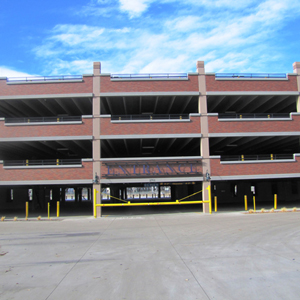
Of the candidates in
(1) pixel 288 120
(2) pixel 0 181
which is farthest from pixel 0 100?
(1) pixel 288 120

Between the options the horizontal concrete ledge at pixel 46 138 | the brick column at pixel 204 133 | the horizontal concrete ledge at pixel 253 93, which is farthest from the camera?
the horizontal concrete ledge at pixel 253 93

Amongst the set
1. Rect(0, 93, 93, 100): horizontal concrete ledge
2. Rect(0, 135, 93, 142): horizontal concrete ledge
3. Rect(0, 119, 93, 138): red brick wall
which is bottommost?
Rect(0, 135, 93, 142): horizontal concrete ledge

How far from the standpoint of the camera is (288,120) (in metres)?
23.9

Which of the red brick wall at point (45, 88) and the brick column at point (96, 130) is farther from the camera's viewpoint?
the red brick wall at point (45, 88)

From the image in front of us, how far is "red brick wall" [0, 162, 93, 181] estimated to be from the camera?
22.5m

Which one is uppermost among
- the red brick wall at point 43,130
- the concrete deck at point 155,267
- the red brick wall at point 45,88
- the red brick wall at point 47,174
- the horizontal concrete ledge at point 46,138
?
the red brick wall at point 45,88

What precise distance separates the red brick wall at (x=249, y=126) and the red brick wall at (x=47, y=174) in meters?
11.5

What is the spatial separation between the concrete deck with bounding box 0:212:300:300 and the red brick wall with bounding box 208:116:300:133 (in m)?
12.8

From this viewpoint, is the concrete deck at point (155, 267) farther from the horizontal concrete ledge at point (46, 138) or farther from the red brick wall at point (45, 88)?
the red brick wall at point (45, 88)

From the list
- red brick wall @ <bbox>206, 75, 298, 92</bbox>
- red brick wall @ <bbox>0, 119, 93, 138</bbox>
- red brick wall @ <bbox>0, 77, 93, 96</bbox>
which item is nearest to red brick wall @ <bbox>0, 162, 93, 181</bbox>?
red brick wall @ <bbox>0, 119, 93, 138</bbox>

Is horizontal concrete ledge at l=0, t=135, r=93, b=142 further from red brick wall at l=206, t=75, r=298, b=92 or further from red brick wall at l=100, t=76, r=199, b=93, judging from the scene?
red brick wall at l=206, t=75, r=298, b=92

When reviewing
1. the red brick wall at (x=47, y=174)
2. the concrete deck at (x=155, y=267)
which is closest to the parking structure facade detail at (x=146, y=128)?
the red brick wall at (x=47, y=174)

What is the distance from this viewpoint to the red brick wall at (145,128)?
75.8 feet

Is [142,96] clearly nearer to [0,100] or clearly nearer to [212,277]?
[0,100]
